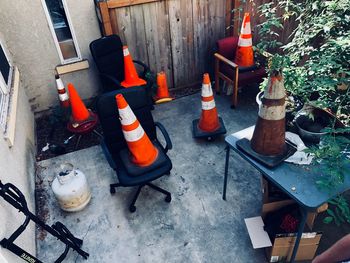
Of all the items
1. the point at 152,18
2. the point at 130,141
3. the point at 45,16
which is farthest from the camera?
the point at 152,18

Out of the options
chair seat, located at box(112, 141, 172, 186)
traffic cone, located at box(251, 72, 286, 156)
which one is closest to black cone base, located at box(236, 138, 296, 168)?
traffic cone, located at box(251, 72, 286, 156)

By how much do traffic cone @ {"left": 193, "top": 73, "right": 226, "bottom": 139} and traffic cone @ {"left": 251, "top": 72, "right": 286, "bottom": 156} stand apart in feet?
4.64

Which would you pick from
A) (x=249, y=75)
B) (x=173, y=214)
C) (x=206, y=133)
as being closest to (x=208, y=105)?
(x=206, y=133)

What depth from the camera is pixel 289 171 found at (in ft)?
7.47

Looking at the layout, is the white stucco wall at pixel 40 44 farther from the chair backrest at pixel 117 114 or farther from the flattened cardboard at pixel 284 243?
the flattened cardboard at pixel 284 243

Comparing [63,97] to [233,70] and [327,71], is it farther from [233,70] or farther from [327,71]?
[327,71]

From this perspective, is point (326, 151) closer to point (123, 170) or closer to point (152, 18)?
point (123, 170)

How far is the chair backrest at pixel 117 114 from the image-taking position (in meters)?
2.77

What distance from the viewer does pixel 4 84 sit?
10.8 feet

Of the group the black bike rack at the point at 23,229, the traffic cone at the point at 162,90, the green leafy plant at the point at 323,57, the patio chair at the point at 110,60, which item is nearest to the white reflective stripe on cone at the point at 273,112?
the green leafy plant at the point at 323,57

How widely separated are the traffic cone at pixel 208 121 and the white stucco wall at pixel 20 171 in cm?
215

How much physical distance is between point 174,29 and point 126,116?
2386mm

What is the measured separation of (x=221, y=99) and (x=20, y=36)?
3.17 meters

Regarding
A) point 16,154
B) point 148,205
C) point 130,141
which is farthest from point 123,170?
point 16,154
